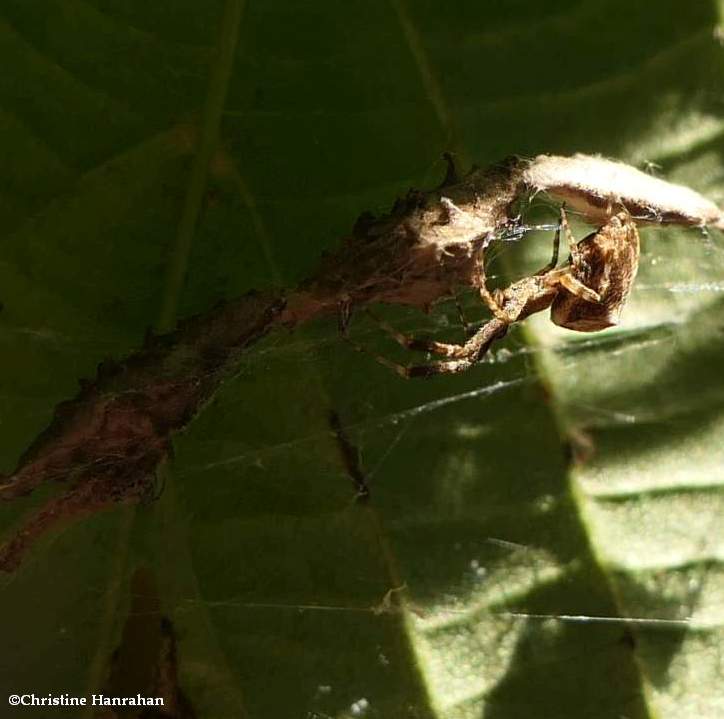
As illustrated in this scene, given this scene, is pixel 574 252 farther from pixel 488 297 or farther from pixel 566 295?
pixel 488 297

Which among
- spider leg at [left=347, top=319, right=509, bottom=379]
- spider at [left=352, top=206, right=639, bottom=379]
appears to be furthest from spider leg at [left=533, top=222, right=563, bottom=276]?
spider leg at [left=347, top=319, right=509, bottom=379]

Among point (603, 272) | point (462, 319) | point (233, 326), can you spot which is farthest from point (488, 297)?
point (233, 326)

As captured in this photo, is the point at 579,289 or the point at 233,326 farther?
the point at 579,289

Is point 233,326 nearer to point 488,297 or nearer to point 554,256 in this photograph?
point 488,297

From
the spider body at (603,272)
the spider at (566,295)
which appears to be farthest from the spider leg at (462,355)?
the spider body at (603,272)

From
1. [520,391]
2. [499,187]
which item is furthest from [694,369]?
[499,187]

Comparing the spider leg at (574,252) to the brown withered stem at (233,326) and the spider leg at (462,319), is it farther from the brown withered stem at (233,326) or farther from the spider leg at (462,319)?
the spider leg at (462,319)

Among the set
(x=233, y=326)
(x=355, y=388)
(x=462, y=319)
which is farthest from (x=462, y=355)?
(x=233, y=326)
